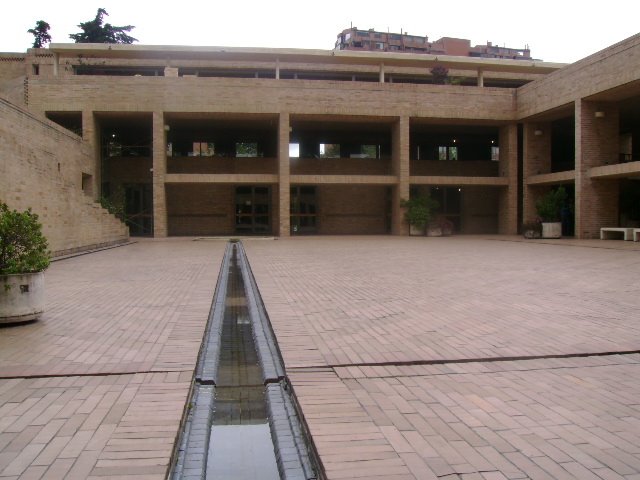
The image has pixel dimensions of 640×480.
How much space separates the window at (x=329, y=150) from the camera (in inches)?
1278

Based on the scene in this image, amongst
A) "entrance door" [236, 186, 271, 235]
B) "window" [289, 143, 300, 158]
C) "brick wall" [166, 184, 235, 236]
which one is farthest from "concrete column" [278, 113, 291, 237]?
"brick wall" [166, 184, 235, 236]

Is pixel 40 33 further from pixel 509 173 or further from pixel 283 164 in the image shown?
pixel 509 173

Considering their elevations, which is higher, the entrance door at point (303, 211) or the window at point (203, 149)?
the window at point (203, 149)

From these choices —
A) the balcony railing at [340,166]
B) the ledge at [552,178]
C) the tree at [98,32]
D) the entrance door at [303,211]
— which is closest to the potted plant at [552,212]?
the ledge at [552,178]

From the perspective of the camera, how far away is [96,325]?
5945 mm

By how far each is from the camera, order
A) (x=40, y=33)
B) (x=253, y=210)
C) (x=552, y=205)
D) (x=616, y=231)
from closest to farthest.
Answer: (x=616, y=231)
(x=552, y=205)
(x=253, y=210)
(x=40, y=33)

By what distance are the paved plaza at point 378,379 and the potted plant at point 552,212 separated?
56.1 ft

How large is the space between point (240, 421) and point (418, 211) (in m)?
24.7

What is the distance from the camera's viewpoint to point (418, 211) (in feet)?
90.1

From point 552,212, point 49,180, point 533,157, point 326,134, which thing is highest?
point 326,134

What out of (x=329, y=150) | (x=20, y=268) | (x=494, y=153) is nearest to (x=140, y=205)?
(x=329, y=150)

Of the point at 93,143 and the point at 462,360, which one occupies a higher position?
the point at 93,143

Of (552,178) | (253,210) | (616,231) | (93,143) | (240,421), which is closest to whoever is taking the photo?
(240,421)

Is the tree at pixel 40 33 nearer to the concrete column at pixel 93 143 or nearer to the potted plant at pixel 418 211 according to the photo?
the concrete column at pixel 93 143
